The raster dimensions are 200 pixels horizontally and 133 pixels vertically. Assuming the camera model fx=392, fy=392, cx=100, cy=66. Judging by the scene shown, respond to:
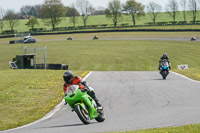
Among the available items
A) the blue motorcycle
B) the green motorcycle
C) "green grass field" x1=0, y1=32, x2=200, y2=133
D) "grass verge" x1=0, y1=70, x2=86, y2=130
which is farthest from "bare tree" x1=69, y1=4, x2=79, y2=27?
the green motorcycle

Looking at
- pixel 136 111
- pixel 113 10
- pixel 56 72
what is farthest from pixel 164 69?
pixel 113 10

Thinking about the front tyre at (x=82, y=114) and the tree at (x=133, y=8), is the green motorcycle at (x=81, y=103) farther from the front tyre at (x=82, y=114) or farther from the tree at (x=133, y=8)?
the tree at (x=133, y=8)

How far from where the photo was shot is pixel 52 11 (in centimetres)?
14638

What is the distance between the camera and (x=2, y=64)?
1914 inches

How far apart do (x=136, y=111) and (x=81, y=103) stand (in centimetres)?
277

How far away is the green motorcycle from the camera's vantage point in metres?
9.52

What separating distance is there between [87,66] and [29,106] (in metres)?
28.7

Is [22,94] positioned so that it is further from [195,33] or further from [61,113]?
[195,33]

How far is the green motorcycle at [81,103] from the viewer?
→ 31.2 ft

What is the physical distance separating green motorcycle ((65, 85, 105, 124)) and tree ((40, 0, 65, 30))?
447 ft

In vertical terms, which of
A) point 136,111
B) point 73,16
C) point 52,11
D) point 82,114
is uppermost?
point 52,11

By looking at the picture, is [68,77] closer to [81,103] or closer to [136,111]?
[81,103]

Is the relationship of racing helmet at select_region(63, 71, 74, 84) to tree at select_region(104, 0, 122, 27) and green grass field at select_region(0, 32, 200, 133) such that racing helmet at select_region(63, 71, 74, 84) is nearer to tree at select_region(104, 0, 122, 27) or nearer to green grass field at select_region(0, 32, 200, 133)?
green grass field at select_region(0, 32, 200, 133)

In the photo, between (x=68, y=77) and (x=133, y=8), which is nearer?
(x=68, y=77)
